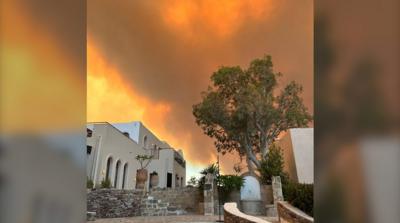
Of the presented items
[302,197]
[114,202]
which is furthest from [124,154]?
[302,197]

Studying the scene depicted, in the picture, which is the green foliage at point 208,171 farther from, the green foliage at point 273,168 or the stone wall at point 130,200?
the green foliage at point 273,168

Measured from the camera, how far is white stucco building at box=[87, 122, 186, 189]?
61.6 ft

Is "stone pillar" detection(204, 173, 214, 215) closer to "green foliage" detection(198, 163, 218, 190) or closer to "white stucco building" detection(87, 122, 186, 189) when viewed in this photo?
"green foliage" detection(198, 163, 218, 190)

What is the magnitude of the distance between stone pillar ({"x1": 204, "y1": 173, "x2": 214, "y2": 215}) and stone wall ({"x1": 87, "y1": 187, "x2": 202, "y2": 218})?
4.06ft

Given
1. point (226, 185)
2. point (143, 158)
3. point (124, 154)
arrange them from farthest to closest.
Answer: point (124, 154)
point (143, 158)
point (226, 185)

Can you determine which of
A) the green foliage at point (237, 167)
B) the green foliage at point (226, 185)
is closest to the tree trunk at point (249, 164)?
the green foliage at point (237, 167)

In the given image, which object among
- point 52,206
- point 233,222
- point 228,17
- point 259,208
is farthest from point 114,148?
point 52,206

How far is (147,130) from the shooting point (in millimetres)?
27938

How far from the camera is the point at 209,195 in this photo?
1488 cm

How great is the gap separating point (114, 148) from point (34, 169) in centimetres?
1975

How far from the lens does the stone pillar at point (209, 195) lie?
14594mm

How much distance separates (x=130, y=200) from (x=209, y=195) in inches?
130

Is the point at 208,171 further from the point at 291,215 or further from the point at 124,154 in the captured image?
the point at 124,154

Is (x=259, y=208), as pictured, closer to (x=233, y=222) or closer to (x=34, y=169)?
(x=233, y=222)
